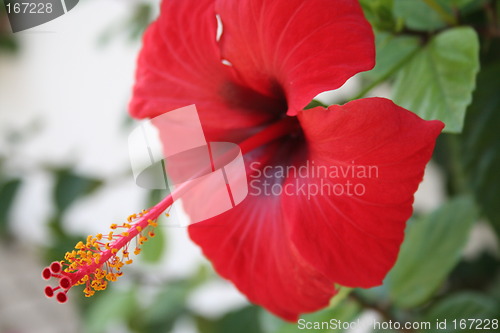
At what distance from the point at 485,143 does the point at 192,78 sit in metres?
0.40

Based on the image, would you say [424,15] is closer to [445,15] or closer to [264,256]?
[445,15]

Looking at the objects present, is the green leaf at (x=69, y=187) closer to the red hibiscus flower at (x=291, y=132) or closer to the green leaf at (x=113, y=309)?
the green leaf at (x=113, y=309)

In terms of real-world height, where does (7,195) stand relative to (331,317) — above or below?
below

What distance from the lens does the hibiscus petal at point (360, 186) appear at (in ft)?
1.35

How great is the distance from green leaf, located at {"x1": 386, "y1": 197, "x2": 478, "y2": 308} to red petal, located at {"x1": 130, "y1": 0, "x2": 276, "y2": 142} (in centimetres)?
32

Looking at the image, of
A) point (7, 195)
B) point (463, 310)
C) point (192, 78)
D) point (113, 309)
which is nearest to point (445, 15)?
point (192, 78)

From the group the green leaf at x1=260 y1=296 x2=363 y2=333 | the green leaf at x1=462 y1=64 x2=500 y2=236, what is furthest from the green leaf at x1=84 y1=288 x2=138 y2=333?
the green leaf at x1=462 y1=64 x2=500 y2=236

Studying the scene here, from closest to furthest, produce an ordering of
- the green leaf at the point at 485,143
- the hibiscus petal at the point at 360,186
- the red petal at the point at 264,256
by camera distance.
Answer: the hibiscus petal at the point at 360,186 → the red petal at the point at 264,256 → the green leaf at the point at 485,143

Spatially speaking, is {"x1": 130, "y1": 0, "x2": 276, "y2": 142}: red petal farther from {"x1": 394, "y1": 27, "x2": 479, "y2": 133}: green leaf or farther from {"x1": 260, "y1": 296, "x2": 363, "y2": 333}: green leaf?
{"x1": 260, "y1": 296, "x2": 363, "y2": 333}: green leaf

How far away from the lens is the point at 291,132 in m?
0.59

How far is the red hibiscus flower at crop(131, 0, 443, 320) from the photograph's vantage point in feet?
1.40

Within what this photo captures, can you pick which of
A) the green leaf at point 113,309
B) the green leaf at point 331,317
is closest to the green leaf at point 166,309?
the green leaf at point 113,309

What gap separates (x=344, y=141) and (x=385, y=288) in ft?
1.59

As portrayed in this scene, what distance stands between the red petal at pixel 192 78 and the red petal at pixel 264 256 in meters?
0.06
